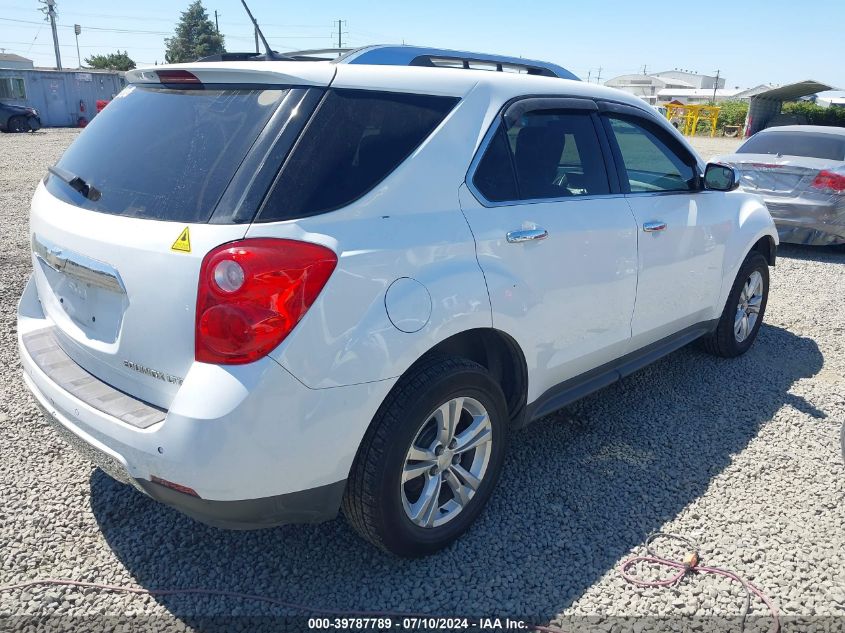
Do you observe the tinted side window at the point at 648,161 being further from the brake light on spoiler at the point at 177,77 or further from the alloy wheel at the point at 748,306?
the brake light on spoiler at the point at 177,77

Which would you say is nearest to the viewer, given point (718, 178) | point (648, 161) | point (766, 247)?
point (648, 161)

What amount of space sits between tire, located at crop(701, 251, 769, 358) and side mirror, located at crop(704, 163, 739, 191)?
0.81 m

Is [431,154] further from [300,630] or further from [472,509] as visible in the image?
[300,630]

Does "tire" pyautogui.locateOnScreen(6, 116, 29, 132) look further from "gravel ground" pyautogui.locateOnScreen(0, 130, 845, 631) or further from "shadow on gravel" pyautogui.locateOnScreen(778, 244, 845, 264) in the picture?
"shadow on gravel" pyautogui.locateOnScreen(778, 244, 845, 264)

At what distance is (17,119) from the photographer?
26250 mm

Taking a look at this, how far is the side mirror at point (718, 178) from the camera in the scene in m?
4.03

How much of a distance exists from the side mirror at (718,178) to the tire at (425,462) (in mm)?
2192

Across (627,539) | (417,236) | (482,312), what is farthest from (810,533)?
(417,236)

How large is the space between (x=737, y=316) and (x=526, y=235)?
2777 mm

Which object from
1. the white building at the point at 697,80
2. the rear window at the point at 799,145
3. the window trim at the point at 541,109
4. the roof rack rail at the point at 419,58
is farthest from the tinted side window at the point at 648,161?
the white building at the point at 697,80

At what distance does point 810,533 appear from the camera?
2.96 meters

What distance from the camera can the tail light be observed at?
794 centimetres

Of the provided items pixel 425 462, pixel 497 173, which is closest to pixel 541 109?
pixel 497 173

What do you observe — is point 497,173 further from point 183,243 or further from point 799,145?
point 799,145
